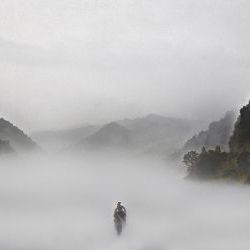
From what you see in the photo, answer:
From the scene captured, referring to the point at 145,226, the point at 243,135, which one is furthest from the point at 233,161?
the point at 145,226

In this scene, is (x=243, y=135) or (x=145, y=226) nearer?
(x=145, y=226)

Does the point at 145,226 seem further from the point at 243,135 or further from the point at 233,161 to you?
the point at 243,135

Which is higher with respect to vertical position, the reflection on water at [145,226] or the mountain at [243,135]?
the mountain at [243,135]

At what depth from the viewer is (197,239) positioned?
154ft

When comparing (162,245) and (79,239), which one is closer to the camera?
(162,245)

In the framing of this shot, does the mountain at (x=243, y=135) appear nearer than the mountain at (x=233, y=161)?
No

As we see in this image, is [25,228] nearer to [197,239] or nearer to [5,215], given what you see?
[5,215]

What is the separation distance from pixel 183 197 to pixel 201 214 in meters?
22.3

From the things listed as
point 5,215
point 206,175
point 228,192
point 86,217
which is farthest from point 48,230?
point 206,175

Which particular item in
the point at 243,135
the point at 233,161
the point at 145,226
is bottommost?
the point at 145,226

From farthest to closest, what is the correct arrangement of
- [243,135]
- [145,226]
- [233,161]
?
[243,135]
[233,161]
[145,226]

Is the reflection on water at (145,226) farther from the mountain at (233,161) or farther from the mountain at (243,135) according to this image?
the mountain at (243,135)

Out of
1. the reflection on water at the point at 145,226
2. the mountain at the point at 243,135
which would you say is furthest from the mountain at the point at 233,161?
the reflection on water at the point at 145,226

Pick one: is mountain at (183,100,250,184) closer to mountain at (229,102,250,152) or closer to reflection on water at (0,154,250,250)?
mountain at (229,102,250,152)
